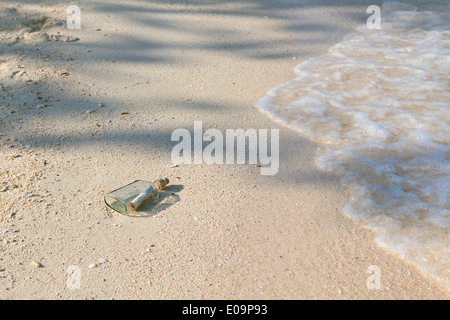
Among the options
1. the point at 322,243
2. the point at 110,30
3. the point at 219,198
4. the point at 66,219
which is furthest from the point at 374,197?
the point at 110,30

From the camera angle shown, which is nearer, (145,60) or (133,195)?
(133,195)

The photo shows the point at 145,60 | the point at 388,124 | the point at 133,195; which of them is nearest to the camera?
the point at 133,195

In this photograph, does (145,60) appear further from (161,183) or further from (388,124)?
(388,124)

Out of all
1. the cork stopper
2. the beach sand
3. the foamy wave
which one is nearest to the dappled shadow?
the beach sand

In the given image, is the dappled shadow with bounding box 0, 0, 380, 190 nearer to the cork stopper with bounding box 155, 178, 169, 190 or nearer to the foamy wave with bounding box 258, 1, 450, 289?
the foamy wave with bounding box 258, 1, 450, 289

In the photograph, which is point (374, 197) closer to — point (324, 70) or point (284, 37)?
point (324, 70)

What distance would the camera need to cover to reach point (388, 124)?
308 centimetres

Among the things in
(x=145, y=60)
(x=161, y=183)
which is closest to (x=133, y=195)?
(x=161, y=183)

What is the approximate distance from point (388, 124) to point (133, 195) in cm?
180

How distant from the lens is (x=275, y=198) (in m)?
2.36

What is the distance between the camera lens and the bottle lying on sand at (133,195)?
7.34ft

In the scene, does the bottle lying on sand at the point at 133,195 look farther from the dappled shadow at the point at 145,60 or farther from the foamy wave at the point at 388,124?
the foamy wave at the point at 388,124

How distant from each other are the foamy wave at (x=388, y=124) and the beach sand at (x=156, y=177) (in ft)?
0.40

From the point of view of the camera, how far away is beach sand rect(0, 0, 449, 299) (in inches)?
73.9
